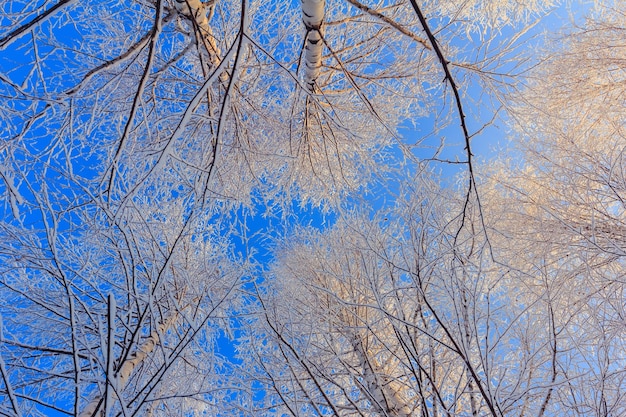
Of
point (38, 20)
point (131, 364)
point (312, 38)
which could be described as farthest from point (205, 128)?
point (38, 20)

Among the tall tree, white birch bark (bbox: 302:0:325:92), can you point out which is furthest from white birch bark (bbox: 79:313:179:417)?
white birch bark (bbox: 302:0:325:92)

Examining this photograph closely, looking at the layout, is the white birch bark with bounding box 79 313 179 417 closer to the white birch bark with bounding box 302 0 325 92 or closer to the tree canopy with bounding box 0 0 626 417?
the tree canopy with bounding box 0 0 626 417

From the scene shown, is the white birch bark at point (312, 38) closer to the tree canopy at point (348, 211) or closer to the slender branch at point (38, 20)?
the tree canopy at point (348, 211)

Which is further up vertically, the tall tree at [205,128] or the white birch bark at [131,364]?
the tall tree at [205,128]

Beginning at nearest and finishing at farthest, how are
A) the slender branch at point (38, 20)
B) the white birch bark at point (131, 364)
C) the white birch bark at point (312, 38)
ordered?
the slender branch at point (38, 20)
the white birch bark at point (312, 38)
the white birch bark at point (131, 364)

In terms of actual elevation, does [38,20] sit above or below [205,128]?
below

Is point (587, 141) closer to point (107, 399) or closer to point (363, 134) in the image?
point (363, 134)

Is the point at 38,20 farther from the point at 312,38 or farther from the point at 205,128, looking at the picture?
the point at 205,128

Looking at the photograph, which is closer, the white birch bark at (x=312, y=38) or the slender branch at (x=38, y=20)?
the slender branch at (x=38, y=20)

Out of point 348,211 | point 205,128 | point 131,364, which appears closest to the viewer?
point 131,364

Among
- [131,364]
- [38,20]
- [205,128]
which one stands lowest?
[131,364]

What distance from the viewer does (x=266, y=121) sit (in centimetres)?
321

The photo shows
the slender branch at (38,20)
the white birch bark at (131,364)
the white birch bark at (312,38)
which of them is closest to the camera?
the slender branch at (38,20)

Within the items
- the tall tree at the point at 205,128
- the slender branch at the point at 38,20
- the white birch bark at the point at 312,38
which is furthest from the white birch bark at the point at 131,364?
the white birch bark at the point at 312,38
